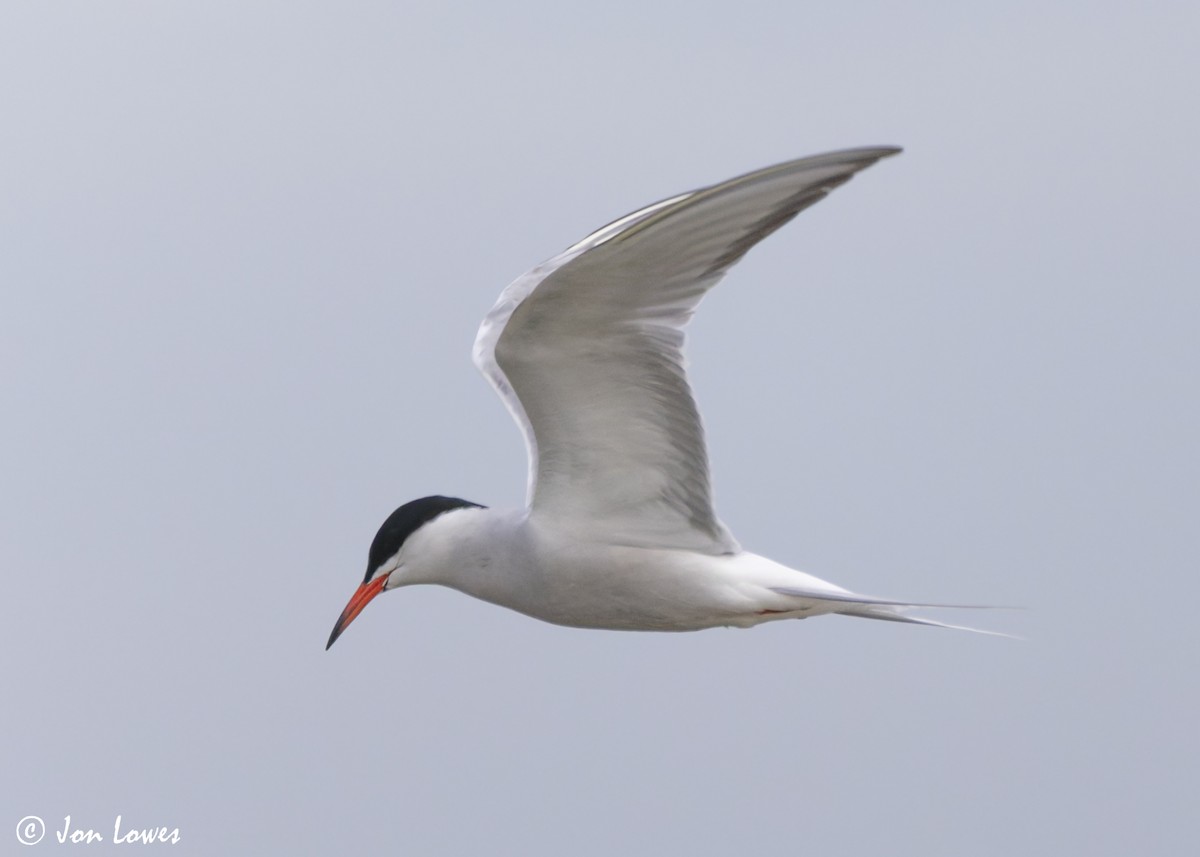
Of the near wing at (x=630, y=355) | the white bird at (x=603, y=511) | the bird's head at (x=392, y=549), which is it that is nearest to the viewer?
the near wing at (x=630, y=355)

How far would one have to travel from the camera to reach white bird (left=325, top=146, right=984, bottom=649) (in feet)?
13.7

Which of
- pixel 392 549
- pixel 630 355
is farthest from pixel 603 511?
pixel 392 549

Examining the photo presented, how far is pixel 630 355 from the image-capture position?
4215mm

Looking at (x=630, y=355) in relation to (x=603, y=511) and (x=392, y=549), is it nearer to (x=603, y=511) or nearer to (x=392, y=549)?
(x=603, y=511)

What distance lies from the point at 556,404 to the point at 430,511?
0.69 meters

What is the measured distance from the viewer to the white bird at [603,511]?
164 inches

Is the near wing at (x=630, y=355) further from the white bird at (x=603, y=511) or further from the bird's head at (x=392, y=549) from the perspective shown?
the bird's head at (x=392, y=549)

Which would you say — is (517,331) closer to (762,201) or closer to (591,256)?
(591,256)

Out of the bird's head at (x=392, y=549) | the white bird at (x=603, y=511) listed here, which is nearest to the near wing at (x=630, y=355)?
the white bird at (x=603, y=511)

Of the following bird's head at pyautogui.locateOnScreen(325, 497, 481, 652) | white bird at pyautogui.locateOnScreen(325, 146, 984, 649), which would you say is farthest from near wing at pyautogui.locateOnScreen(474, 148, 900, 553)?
bird's head at pyautogui.locateOnScreen(325, 497, 481, 652)

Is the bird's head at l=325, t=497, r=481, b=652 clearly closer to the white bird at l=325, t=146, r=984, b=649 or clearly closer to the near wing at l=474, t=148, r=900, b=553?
the white bird at l=325, t=146, r=984, b=649

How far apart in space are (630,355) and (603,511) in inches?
23.5

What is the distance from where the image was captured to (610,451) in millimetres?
4512

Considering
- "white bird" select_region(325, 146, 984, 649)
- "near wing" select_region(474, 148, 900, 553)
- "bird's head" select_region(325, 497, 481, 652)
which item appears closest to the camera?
"near wing" select_region(474, 148, 900, 553)
